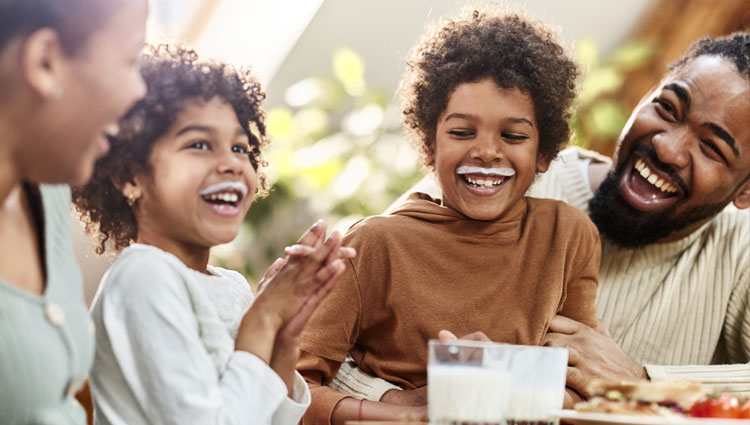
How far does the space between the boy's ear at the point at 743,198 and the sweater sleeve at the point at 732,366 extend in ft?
0.82

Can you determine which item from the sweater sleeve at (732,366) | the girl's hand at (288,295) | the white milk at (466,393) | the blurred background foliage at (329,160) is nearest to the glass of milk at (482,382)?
the white milk at (466,393)

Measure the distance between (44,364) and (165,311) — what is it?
0.23 metres

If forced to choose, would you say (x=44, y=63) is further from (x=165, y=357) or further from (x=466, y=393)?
(x=466, y=393)

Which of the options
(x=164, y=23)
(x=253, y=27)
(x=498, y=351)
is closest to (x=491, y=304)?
(x=498, y=351)

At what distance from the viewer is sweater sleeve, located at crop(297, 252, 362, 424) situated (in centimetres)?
182

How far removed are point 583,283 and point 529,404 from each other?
652 millimetres

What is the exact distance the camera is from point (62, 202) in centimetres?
126

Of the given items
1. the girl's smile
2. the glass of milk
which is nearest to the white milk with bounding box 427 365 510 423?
the glass of milk

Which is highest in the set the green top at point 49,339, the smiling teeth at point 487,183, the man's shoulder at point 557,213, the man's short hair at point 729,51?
the man's short hair at point 729,51

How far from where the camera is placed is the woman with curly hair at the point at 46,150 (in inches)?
40.8

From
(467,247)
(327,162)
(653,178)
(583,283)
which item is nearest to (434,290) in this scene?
(467,247)

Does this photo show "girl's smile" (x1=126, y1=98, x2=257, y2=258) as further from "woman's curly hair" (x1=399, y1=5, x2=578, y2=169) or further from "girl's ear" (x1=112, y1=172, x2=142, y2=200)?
"woman's curly hair" (x1=399, y1=5, x2=578, y2=169)

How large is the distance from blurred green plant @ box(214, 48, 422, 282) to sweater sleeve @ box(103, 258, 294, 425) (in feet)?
7.32

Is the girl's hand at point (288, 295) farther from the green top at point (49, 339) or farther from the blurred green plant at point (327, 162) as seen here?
the blurred green plant at point (327, 162)
